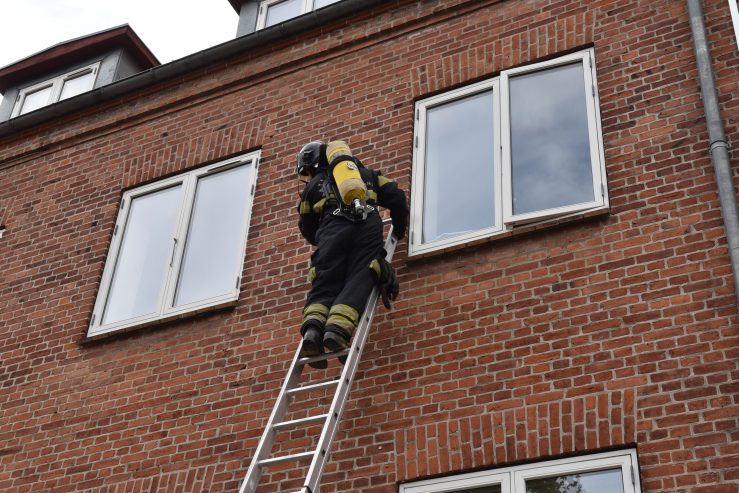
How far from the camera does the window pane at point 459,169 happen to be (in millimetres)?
7949

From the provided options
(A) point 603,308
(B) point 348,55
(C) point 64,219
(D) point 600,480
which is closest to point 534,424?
(D) point 600,480

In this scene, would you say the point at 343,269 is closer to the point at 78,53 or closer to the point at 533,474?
the point at 533,474

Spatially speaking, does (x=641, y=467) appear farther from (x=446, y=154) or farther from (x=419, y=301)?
(x=446, y=154)

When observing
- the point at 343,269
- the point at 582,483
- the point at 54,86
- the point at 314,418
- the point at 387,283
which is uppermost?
the point at 54,86

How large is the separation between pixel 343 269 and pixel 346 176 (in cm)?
68

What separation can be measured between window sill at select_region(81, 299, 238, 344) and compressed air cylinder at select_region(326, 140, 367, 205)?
5.52 ft

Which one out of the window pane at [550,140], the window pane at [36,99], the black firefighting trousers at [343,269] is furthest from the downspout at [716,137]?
the window pane at [36,99]

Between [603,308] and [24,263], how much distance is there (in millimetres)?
6034

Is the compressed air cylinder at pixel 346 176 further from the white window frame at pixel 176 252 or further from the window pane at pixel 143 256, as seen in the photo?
the window pane at pixel 143 256

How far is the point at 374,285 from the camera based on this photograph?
7.11m

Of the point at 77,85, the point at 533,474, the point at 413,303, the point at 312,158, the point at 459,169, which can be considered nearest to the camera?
the point at 533,474

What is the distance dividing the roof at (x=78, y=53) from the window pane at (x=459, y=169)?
5635 mm

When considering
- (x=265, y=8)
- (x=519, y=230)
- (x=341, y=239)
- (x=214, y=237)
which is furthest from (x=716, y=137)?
(x=265, y=8)

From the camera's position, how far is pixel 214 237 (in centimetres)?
917
